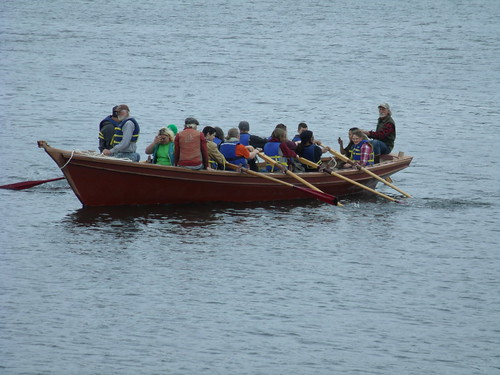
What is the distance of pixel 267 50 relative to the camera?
64.5m

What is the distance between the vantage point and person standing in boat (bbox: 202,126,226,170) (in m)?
21.5

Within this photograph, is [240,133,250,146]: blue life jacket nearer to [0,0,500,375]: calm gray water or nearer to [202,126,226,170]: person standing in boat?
[202,126,226,170]: person standing in boat

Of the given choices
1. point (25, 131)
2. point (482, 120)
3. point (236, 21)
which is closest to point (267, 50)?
point (236, 21)

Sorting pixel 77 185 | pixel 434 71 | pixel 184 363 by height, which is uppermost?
pixel 434 71

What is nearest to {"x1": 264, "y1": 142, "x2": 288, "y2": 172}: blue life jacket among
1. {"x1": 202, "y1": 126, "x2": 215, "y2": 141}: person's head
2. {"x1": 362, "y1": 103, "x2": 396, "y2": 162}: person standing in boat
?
{"x1": 202, "y1": 126, "x2": 215, "y2": 141}: person's head

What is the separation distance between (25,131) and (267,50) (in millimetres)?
32324

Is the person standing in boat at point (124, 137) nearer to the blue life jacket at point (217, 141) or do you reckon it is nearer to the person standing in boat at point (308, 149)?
the blue life jacket at point (217, 141)

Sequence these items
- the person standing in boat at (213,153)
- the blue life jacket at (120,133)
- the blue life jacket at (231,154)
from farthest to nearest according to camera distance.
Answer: the blue life jacket at (231,154), the person standing in boat at (213,153), the blue life jacket at (120,133)

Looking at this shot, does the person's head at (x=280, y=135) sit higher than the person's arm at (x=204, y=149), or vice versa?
the person's head at (x=280, y=135)

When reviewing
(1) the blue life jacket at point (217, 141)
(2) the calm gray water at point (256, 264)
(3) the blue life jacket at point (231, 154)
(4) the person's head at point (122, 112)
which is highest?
(4) the person's head at point (122, 112)

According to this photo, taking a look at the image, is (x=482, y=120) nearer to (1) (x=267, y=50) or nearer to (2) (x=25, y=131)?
(2) (x=25, y=131)

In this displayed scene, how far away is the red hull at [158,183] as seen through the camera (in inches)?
795

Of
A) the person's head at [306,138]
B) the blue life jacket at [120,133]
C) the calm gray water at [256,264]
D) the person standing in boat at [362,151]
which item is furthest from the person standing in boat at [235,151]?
the person standing in boat at [362,151]

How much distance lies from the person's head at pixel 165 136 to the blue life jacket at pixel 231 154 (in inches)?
45.6
